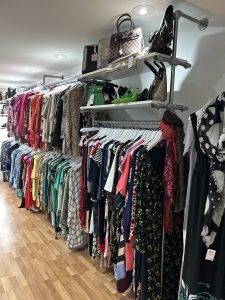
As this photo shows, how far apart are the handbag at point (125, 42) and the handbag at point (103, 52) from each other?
17 centimetres

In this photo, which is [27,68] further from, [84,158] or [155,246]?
[155,246]

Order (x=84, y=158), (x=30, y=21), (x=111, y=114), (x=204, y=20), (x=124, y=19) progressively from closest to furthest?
(x=204, y=20) < (x=124, y=19) < (x=30, y=21) < (x=84, y=158) < (x=111, y=114)

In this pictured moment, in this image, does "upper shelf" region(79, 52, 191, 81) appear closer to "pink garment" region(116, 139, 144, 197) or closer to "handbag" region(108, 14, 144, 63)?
"handbag" region(108, 14, 144, 63)

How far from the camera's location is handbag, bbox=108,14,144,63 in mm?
1908

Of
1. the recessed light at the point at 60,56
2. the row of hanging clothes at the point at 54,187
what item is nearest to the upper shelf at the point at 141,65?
the recessed light at the point at 60,56

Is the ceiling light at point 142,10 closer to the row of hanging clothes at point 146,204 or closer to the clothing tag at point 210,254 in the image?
the row of hanging clothes at point 146,204

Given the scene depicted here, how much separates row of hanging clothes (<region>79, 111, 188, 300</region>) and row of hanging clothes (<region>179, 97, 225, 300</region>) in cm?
20

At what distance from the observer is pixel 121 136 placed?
7.08 feet

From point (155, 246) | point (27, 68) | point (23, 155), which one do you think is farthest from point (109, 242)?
point (27, 68)

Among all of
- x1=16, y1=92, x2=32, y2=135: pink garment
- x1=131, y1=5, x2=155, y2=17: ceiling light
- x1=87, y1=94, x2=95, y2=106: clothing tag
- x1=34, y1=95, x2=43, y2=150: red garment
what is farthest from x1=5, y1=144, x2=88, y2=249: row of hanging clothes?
x1=131, y1=5, x2=155, y2=17: ceiling light

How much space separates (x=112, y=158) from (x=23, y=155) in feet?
7.76

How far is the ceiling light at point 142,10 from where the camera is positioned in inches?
69.5

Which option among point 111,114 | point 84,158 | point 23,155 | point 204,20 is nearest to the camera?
point 204,20

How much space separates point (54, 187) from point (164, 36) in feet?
6.70
